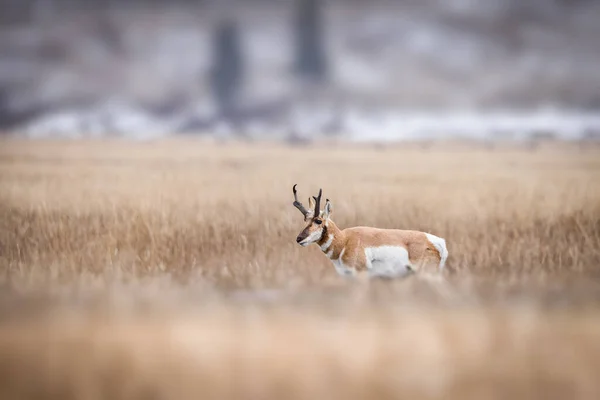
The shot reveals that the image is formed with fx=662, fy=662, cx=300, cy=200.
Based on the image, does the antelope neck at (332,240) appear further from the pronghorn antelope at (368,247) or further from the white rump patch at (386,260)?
the white rump patch at (386,260)

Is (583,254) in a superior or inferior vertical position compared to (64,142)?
inferior

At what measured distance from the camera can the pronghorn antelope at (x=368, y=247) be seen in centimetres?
504

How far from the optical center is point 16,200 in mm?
9602

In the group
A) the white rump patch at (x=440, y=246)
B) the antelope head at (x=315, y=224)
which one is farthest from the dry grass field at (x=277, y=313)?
the antelope head at (x=315, y=224)

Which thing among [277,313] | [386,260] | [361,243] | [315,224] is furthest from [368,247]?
[277,313]

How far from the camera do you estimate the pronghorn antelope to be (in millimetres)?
5039

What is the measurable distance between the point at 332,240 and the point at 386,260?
441mm

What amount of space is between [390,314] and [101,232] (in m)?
5.40

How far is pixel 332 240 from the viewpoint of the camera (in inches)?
201

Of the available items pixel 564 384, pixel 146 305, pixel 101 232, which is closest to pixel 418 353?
pixel 564 384

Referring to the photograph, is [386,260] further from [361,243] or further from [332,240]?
[332,240]

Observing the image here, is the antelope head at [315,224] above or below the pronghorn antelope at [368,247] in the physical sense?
above

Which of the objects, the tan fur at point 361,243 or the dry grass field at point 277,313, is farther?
the tan fur at point 361,243

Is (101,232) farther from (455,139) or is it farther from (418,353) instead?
(455,139)
